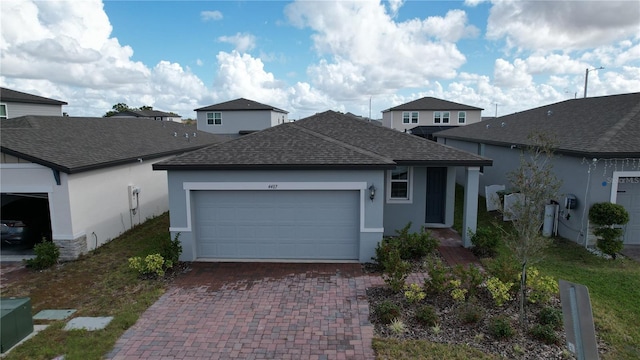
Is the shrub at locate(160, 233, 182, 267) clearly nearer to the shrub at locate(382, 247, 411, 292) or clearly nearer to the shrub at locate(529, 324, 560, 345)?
the shrub at locate(382, 247, 411, 292)

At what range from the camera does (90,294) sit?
8719 millimetres

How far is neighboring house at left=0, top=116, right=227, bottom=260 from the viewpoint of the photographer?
35.3 ft

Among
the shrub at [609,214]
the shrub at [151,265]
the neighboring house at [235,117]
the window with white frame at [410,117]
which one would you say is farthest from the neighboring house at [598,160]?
the window with white frame at [410,117]

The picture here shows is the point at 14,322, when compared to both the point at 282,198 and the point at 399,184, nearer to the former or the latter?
the point at 282,198

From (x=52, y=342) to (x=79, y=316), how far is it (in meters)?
1.02

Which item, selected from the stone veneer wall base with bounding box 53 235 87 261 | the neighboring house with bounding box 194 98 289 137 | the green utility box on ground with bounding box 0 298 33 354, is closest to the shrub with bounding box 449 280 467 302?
the green utility box on ground with bounding box 0 298 33 354

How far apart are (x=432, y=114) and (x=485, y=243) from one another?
130 ft

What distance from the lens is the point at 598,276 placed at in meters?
9.35

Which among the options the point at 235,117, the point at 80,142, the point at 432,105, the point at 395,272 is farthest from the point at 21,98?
the point at 432,105

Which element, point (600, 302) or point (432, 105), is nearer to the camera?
point (600, 302)

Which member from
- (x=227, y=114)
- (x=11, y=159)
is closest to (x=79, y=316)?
(x=11, y=159)

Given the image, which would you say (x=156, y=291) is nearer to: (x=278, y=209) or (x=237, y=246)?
(x=237, y=246)

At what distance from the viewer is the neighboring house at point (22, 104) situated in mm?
24656

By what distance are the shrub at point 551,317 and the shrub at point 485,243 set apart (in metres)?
3.71
